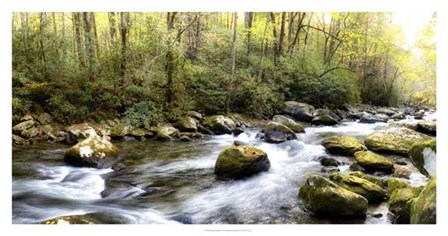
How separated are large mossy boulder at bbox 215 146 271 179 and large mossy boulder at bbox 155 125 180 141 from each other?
61cm

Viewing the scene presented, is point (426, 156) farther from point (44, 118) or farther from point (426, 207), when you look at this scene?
point (44, 118)

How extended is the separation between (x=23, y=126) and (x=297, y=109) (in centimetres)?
295

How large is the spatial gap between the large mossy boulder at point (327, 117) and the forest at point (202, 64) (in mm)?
131

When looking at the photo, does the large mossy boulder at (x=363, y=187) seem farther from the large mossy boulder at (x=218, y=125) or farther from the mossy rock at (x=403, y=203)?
the large mossy boulder at (x=218, y=125)

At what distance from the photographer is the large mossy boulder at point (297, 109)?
171 inches

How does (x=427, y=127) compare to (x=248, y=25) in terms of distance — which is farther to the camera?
(x=248, y=25)

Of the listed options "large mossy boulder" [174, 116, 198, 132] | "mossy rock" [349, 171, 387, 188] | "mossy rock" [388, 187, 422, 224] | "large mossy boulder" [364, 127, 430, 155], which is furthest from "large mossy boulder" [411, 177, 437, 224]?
"large mossy boulder" [174, 116, 198, 132]

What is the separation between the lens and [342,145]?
4.48 meters

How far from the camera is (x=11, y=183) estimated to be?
380 centimetres

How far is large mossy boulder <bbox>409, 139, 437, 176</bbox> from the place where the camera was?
363cm

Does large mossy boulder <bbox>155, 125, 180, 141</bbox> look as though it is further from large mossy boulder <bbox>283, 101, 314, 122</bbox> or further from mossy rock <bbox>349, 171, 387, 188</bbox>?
mossy rock <bbox>349, 171, 387, 188</bbox>

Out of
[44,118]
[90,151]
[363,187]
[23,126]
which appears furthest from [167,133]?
[363,187]

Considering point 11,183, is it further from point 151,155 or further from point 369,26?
point 369,26
